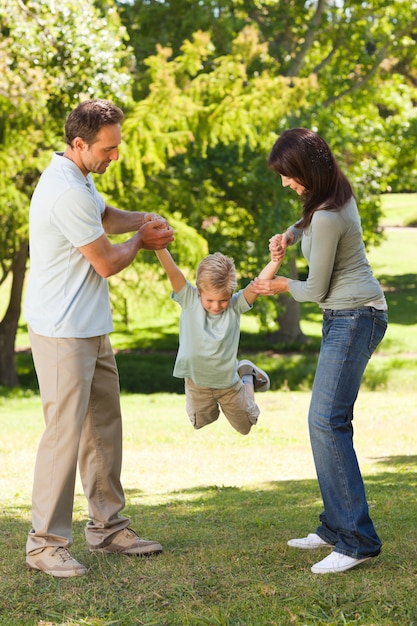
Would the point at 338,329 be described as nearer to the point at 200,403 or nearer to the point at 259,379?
the point at 200,403

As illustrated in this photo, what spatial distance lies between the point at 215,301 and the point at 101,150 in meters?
1.19

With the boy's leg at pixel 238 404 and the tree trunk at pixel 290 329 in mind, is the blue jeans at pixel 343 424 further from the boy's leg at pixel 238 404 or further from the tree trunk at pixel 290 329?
the tree trunk at pixel 290 329

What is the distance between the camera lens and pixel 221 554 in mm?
4648

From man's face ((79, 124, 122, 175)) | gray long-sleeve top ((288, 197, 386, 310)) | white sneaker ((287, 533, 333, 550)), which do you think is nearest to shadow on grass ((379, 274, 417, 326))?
white sneaker ((287, 533, 333, 550))

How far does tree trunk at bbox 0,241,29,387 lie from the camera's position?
1855cm

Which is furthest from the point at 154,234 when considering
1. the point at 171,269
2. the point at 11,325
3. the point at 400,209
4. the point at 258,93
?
the point at 400,209

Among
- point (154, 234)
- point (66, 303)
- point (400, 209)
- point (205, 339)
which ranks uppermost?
point (154, 234)

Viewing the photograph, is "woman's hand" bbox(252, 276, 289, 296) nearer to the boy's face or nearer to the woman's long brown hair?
the woman's long brown hair

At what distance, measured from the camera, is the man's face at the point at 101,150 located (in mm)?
4379

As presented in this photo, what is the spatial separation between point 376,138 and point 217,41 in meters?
6.05

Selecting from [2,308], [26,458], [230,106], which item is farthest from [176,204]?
[2,308]

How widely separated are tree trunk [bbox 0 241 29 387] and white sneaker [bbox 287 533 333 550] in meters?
14.3

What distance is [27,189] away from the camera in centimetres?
1675

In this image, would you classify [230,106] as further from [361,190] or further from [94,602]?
[94,602]
